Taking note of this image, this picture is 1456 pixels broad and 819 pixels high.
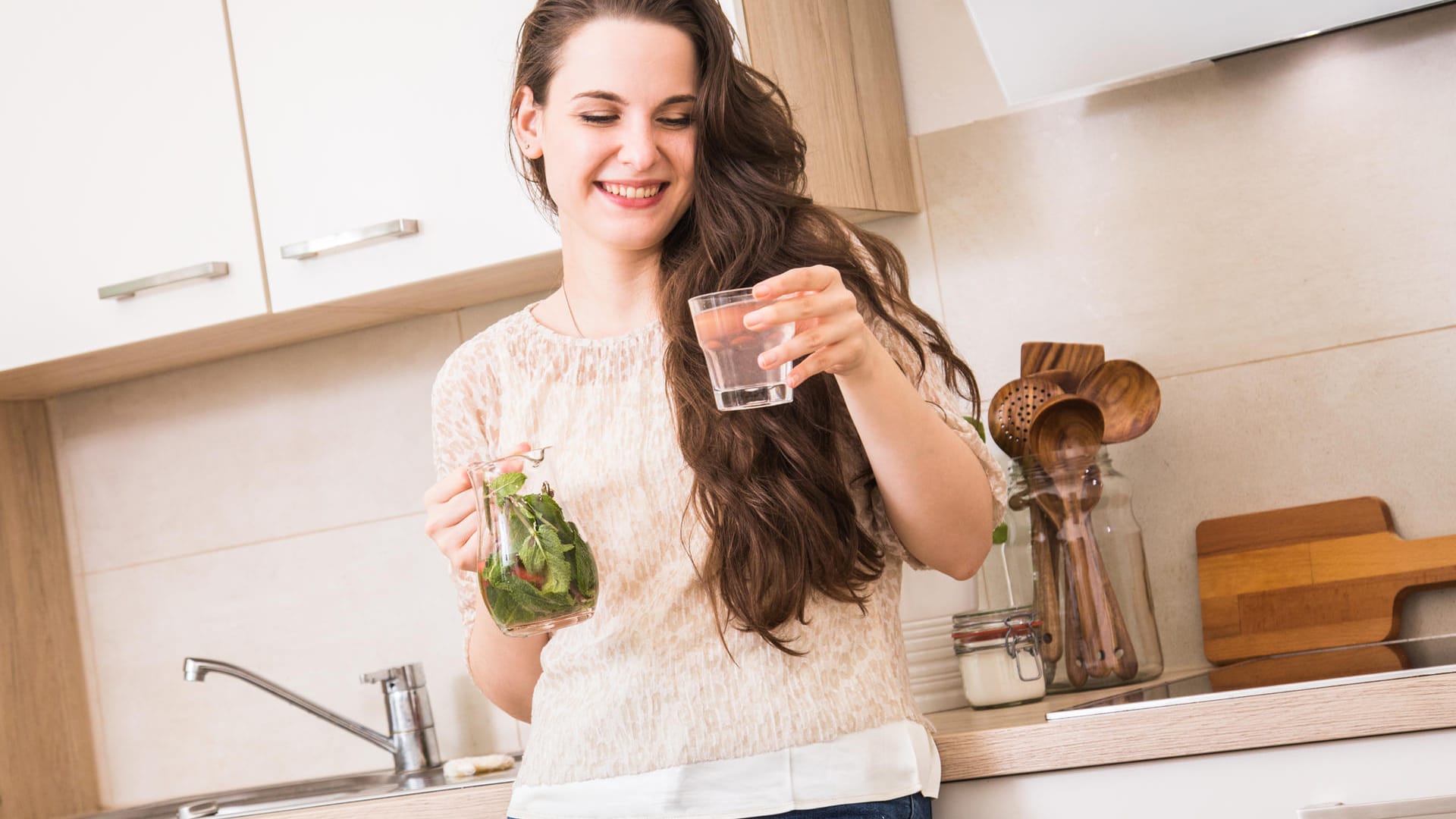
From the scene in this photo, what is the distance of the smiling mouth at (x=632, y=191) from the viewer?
118 cm

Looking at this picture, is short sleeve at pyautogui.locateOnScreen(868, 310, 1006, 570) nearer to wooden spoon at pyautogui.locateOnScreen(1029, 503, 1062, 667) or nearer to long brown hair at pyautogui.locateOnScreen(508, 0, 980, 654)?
long brown hair at pyautogui.locateOnScreen(508, 0, 980, 654)

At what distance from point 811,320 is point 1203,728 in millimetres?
560

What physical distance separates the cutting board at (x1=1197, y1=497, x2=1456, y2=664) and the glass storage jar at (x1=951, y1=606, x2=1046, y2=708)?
0.27 m

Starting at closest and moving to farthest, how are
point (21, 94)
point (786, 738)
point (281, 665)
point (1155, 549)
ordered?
point (786, 738) < point (1155, 549) < point (21, 94) < point (281, 665)

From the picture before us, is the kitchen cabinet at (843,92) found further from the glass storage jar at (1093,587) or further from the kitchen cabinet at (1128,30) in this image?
the glass storage jar at (1093,587)

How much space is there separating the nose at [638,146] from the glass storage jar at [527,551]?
0.87ft

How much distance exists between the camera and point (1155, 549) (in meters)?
1.73

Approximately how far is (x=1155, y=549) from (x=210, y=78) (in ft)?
4.53

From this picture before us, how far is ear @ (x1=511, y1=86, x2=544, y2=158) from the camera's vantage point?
128 cm

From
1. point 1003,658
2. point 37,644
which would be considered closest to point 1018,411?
point 1003,658

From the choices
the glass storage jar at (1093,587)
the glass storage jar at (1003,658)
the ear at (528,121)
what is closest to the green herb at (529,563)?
the ear at (528,121)

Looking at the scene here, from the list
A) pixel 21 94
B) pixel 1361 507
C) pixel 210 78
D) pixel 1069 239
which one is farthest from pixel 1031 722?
pixel 21 94

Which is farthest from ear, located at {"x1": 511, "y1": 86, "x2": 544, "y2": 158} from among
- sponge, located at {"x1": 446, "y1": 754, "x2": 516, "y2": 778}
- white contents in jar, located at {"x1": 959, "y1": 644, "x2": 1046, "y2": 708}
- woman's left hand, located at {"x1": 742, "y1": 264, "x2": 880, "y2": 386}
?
sponge, located at {"x1": 446, "y1": 754, "x2": 516, "y2": 778}

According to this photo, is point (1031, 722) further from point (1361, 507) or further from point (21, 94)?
point (21, 94)
